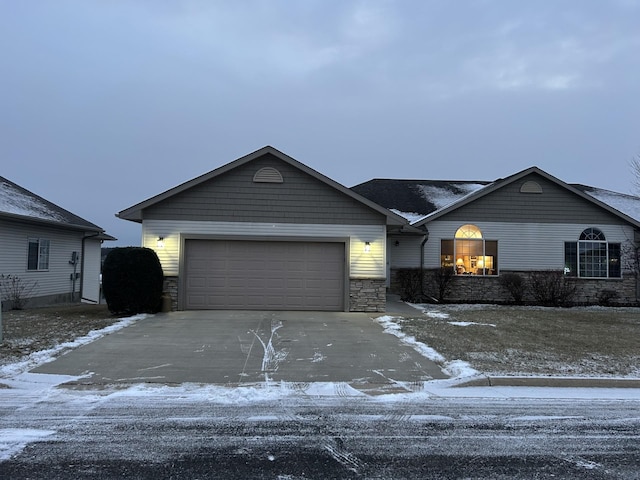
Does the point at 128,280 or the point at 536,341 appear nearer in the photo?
the point at 536,341

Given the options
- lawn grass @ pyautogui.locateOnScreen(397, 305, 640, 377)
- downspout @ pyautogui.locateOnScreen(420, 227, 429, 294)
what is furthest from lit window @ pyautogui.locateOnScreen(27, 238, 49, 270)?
downspout @ pyautogui.locateOnScreen(420, 227, 429, 294)

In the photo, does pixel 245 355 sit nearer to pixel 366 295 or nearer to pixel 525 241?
pixel 366 295

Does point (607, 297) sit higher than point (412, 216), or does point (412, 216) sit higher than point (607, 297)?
point (412, 216)

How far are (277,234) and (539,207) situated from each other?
1051cm

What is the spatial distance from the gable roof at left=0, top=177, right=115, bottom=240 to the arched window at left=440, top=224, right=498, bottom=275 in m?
14.3

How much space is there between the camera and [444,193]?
21969 mm

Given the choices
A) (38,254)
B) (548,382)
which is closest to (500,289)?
(548,382)

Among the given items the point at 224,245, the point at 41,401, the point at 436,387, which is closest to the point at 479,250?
the point at 224,245

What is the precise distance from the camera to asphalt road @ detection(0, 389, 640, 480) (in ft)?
12.3

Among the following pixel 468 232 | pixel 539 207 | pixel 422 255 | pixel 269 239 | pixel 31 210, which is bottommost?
pixel 422 255

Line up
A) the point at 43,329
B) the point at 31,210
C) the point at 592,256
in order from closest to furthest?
1. the point at 43,329
2. the point at 31,210
3. the point at 592,256

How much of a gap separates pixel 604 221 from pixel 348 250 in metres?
10.9

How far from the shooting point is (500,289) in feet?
58.6

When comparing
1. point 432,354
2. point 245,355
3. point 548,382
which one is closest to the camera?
point 548,382
